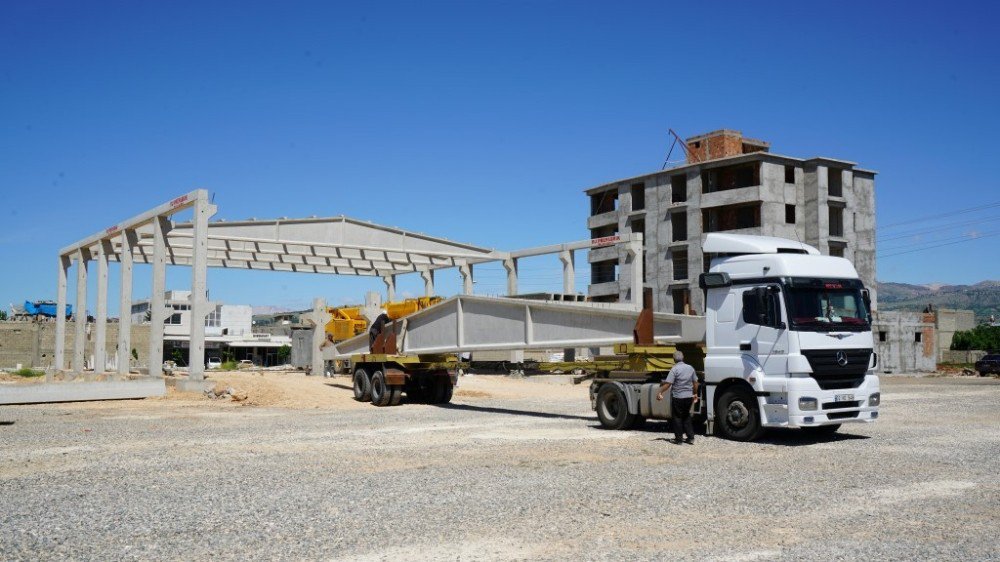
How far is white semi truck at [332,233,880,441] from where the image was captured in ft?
46.8

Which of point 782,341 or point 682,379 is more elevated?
point 782,341

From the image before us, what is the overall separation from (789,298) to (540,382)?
2239cm

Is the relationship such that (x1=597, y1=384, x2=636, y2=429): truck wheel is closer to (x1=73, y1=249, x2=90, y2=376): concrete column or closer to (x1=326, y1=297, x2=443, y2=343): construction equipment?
(x1=326, y1=297, x2=443, y2=343): construction equipment

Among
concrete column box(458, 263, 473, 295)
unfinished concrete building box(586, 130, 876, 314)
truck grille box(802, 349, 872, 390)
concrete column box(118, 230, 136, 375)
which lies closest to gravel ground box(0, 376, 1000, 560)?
truck grille box(802, 349, 872, 390)

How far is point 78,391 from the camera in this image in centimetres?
2542

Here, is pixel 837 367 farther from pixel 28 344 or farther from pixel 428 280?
pixel 28 344

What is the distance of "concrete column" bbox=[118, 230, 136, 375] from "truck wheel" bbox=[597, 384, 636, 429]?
20.7 meters

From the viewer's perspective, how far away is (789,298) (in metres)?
14.3

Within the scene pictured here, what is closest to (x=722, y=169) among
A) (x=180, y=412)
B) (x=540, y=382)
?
(x=540, y=382)

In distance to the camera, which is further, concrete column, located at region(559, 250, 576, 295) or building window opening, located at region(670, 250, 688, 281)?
building window opening, located at region(670, 250, 688, 281)

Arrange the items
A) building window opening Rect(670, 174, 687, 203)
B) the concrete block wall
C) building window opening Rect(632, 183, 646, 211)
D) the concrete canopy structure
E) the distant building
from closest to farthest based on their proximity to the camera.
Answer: the concrete canopy structure < the concrete block wall < building window opening Rect(670, 174, 687, 203) < building window opening Rect(632, 183, 646, 211) < the distant building

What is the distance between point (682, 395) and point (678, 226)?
54382 millimetres

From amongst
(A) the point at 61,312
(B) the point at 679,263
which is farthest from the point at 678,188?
(A) the point at 61,312

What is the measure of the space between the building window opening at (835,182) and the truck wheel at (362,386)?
51.0m
